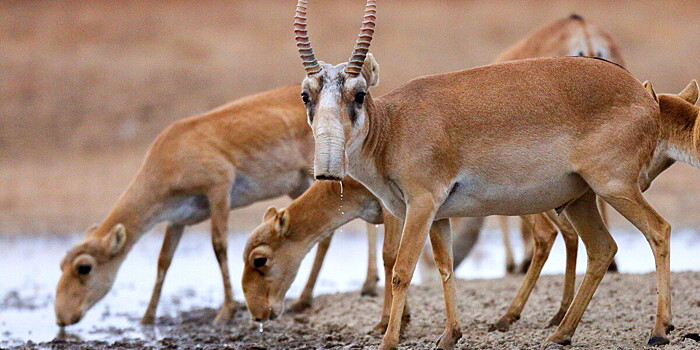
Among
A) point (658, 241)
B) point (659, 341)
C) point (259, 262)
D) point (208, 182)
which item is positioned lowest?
point (659, 341)

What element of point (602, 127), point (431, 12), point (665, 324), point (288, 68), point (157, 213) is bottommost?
point (665, 324)

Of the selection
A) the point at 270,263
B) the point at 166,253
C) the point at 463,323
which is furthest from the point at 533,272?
the point at 166,253

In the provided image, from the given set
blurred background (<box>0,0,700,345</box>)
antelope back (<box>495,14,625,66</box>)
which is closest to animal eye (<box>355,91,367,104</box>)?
antelope back (<box>495,14,625,66</box>)

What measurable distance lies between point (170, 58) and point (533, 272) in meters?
20.9

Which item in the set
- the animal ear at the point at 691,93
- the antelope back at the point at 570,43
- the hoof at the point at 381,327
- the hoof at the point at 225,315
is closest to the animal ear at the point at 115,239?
the hoof at the point at 225,315

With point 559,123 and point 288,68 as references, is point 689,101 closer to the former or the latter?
point 559,123

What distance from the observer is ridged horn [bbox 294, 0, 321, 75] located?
7293mm

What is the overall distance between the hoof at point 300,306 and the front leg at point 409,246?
4.19 m

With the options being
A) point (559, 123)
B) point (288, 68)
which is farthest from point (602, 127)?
point (288, 68)

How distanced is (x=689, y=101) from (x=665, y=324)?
196 centimetres

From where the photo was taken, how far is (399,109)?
7.84 m

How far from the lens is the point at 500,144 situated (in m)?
7.71

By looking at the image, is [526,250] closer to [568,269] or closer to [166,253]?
[166,253]

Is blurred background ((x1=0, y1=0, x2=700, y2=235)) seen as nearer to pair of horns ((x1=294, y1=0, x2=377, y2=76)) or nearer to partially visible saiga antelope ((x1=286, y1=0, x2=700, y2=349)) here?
partially visible saiga antelope ((x1=286, y1=0, x2=700, y2=349))
